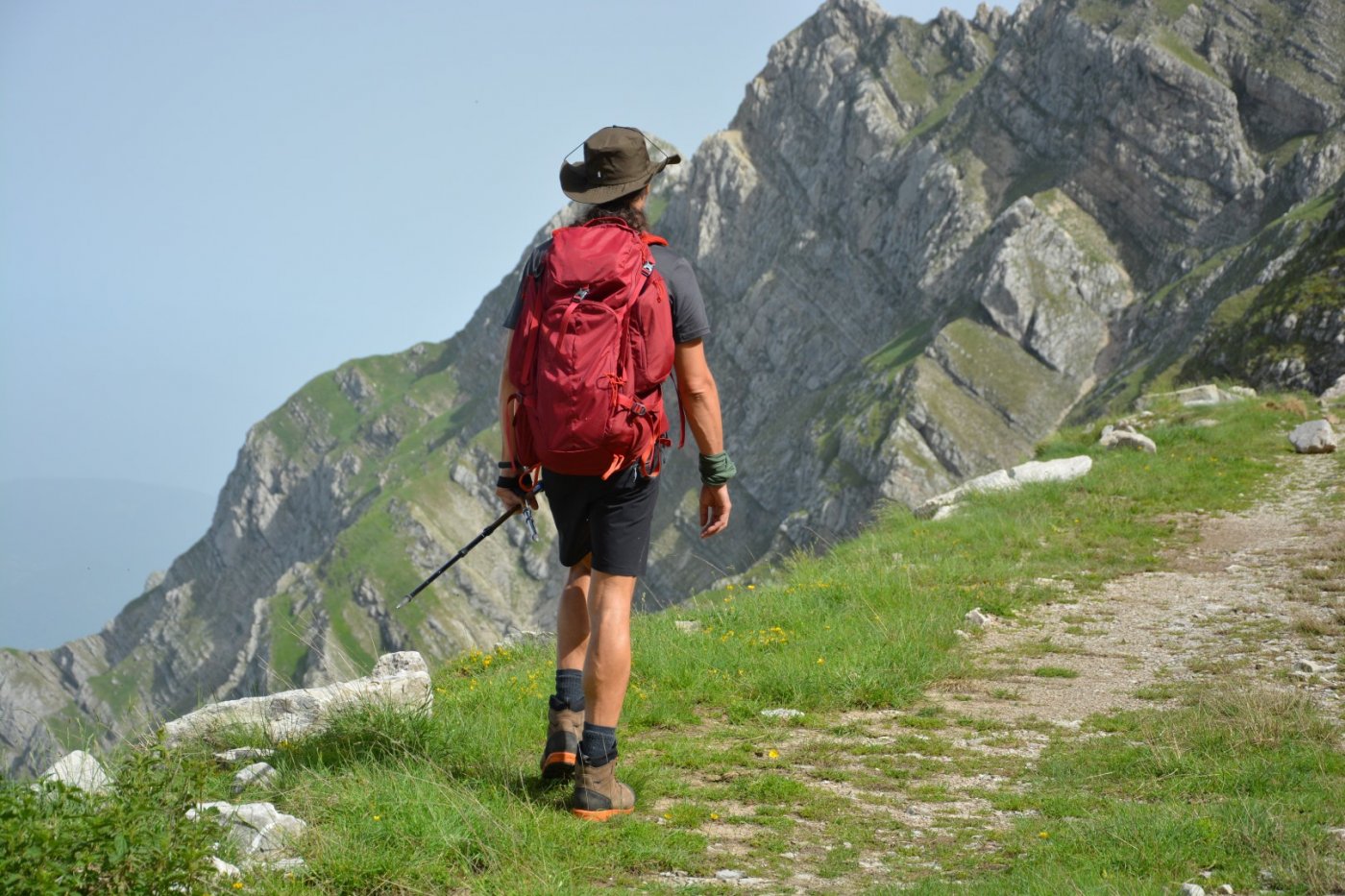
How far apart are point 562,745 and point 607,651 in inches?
32.5

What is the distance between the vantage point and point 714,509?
6.60 m

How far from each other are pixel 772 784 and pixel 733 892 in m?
1.55

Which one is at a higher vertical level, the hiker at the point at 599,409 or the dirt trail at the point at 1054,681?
the hiker at the point at 599,409

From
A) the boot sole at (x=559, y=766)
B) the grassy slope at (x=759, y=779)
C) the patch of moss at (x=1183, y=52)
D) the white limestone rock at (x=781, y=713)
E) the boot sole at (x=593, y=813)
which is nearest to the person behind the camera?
the grassy slope at (x=759, y=779)

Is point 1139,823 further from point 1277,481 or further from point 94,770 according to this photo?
point 1277,481

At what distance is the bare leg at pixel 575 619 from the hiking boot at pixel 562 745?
1.12 feet

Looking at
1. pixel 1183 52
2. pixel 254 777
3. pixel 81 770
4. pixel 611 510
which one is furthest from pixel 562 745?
pixel 1183 52

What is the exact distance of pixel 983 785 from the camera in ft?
21.9

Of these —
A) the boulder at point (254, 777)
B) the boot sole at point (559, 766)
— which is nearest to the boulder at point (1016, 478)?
the boot sole at point (559, 766)

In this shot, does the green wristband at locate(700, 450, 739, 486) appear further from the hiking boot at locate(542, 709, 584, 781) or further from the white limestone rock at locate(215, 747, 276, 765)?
the white limestone rock at locate(215, 747, 276, 765)

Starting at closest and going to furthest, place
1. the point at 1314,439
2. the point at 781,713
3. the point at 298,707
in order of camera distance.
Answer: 1. the point at 298,707
2. the point at 781,713
3. the point at 1314,439

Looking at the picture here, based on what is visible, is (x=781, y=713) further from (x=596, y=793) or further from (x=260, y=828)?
(x=260, y=828)

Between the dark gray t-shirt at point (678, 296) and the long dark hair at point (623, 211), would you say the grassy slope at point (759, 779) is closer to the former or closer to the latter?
the dark gray t-shirt at point (678, 296)

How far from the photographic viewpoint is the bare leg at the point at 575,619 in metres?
6.43
